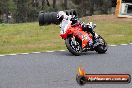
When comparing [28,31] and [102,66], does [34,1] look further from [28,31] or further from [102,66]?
[102,66]

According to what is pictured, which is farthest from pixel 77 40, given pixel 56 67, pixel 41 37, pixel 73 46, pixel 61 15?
pixel 41 37

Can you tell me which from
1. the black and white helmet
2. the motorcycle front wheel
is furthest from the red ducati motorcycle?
the black and white helmet

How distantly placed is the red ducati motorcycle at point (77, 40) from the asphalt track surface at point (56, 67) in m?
0.17

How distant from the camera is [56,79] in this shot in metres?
6.82

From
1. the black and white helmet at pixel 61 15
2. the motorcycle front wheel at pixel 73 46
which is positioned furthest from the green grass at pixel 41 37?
the motorcycle front wheel at pixel 73 46

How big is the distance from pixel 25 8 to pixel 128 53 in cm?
4111

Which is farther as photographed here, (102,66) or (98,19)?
(98,19)

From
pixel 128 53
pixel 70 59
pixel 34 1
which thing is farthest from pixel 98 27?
pixel 34 1

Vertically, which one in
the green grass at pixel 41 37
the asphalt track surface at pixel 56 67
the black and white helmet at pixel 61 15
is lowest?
the green grass at pixel 41 37

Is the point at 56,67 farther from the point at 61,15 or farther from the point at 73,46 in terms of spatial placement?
the point at 61,15

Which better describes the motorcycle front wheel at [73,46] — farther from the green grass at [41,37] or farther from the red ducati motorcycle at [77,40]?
the green grass at [41,37]

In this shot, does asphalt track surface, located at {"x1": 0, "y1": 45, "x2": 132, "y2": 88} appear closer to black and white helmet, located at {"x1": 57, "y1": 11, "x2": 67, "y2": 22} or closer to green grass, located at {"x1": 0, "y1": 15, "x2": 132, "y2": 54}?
black and white helmet, located at {"x1": 57, "y1": 11, "x2": 67, "y2": 22}

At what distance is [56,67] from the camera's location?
836 cm

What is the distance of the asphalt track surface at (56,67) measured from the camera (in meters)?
6.39
